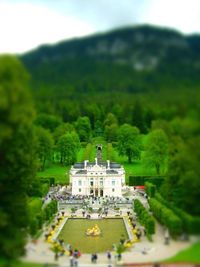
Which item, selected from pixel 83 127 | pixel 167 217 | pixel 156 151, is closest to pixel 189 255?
pixel 167 217

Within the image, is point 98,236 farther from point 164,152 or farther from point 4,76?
point 164,152

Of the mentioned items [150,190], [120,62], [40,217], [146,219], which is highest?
[120,62]

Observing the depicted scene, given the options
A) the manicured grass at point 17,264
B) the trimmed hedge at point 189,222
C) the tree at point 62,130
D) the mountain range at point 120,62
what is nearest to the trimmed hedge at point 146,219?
the trimmed hedge at point 189,222

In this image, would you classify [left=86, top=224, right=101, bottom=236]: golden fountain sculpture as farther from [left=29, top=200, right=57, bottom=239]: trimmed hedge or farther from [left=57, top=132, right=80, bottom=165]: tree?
[left=57, top=132, right=80, bottom=165]: tree

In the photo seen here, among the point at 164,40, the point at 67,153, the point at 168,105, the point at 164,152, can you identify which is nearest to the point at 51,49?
the point at 164,40

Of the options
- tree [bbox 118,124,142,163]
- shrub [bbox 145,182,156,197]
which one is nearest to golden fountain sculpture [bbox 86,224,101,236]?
shrub [bbox 145,182,156,197]

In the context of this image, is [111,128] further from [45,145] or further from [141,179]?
[141,179]
